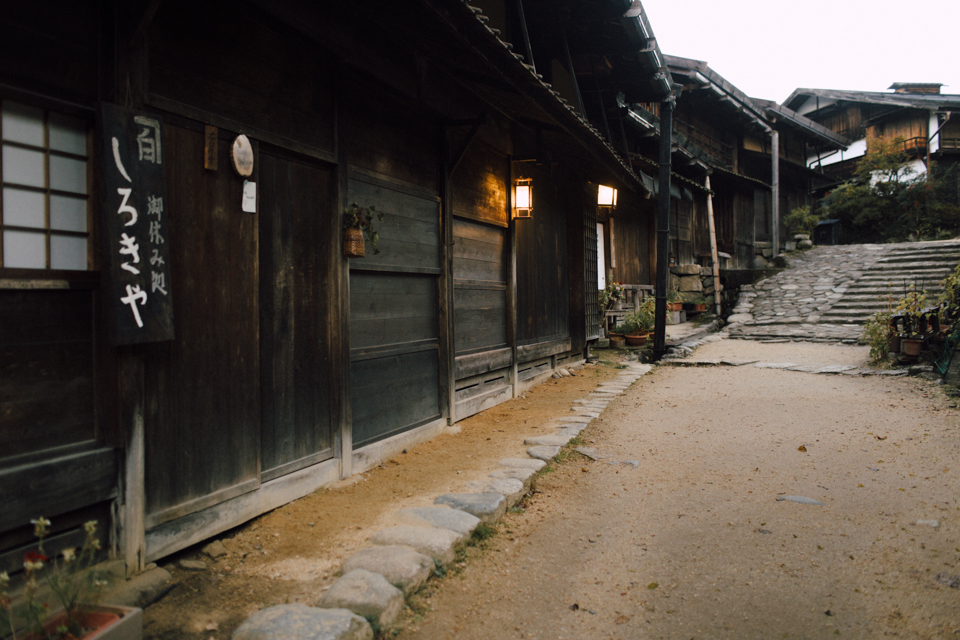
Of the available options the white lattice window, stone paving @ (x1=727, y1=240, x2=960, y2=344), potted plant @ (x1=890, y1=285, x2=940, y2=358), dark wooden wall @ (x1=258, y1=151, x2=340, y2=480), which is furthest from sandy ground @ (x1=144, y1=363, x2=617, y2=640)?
stone paving @ (x1=727, y1=240, x2=960, y2=344)

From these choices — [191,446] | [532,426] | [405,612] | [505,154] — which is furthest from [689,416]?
[191,446]

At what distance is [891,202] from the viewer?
87.9ft

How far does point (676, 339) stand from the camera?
14.2 metres

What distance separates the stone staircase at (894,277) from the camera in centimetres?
1541

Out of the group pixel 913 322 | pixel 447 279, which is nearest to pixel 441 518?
pixel 447 279

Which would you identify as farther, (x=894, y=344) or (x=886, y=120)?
(x=886, y=120)

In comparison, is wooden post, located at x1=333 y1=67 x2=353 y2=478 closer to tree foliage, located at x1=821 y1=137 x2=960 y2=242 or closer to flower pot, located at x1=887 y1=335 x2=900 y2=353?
flower pot, located at x1=887 y1=335 x2=900 y2=353

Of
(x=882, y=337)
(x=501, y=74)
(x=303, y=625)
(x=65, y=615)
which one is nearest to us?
(x=65, y=615)

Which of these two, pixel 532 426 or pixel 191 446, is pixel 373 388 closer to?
pixel 191 446

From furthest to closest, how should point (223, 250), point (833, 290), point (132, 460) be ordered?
point (833, 290), point (223, 250), point (132, 460)

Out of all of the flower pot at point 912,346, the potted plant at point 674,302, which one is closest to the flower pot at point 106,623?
the flower pot at point 912,346

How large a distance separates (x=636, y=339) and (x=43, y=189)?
12451 millimetres

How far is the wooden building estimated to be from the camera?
2.70 metres

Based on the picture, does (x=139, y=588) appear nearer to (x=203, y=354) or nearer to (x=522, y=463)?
(x=203, y=354)
